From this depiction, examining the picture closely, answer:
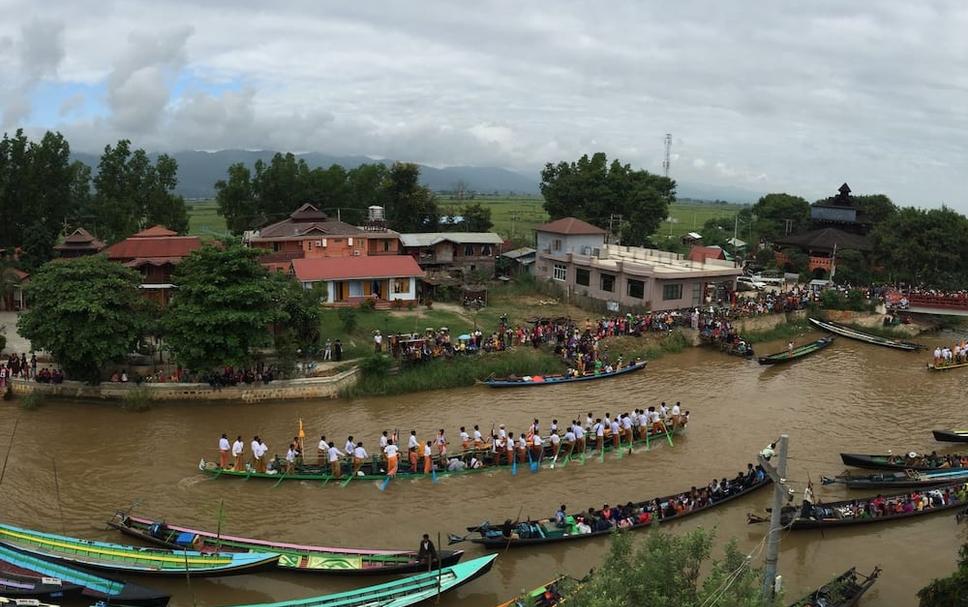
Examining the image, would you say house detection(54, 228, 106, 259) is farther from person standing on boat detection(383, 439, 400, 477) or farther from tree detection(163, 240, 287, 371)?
person standing on boat detection(383, 439, 400, 477)

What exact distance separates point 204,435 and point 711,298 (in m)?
30.8

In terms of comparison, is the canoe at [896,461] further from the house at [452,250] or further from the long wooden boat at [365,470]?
the house at [452,250]

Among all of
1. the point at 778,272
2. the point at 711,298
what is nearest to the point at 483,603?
the point at 711,298

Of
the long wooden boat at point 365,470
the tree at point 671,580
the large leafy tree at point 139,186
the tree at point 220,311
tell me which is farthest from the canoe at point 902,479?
the large leafy tree at point 139,186

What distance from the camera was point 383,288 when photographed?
40.4 meters

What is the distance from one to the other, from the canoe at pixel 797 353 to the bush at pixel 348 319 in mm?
19885

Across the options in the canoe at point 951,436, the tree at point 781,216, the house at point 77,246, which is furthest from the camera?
the tree at point 781,216

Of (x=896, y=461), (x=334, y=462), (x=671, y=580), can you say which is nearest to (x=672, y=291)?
(x=896, y=461)

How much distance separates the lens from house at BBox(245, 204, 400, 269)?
43.4 meters

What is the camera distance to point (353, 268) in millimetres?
40031

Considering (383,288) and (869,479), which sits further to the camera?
(383,288)

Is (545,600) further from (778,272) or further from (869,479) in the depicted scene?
(778,272)

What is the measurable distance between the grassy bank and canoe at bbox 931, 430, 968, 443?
14.5 m

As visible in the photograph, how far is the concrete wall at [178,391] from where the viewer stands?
27734 millimetres
